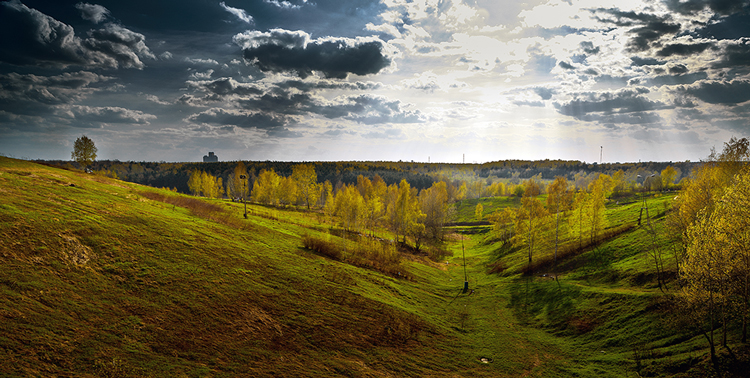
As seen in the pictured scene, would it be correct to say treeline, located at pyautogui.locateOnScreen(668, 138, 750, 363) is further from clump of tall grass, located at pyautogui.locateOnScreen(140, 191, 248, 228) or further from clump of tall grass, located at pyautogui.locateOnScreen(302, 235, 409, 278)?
clump of tall grass, located at pyautogui.locateOnScreen(140, 191, 248, 228)

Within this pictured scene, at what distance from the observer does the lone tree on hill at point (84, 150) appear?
91569 millimetres

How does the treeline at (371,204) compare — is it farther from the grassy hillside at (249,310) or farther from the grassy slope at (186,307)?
the grassy slope at (186,307)

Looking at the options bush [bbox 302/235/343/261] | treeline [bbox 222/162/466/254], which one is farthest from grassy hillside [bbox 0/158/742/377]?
treeline [bbox 222/162/466/254]

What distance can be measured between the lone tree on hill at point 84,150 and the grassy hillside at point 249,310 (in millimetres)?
56552

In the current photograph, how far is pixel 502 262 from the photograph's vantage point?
7369 cm

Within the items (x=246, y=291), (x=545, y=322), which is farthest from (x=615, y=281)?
(x=246, y=291)

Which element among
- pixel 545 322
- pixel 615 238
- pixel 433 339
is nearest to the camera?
pixel 433 339

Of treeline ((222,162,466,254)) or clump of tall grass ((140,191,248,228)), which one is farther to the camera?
treeline ((222,162,466,254))

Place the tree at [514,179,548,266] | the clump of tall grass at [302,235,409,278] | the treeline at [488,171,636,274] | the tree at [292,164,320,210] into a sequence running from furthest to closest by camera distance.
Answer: the tree at [292,164,320,210] < the tree at [514,179,548,266] < the treeline at [488,171,636,274] < the clump of tall grass at [302,235,409,278]

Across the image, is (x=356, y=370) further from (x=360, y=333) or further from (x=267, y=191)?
(x=267, y=191)

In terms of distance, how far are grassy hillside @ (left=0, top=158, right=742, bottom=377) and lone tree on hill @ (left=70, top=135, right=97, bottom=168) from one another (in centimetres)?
5655

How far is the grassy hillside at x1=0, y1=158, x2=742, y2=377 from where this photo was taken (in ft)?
65.1

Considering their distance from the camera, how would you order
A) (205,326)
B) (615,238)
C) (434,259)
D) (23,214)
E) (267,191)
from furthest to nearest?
(267,191) < (434,259) < (615,238) < (23,214) < (205,326)

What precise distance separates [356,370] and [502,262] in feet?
193
